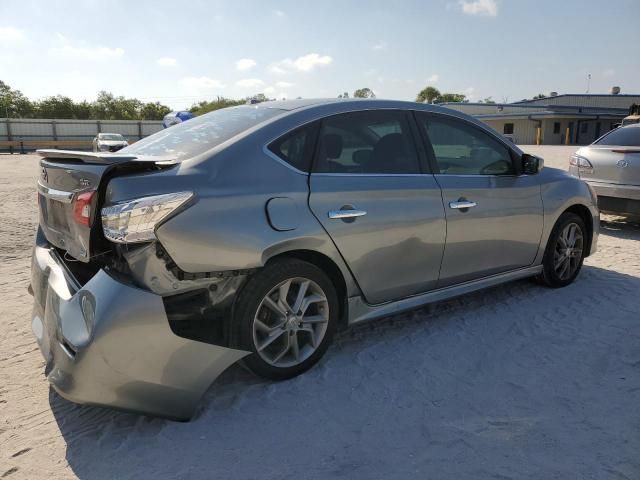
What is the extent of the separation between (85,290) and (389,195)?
1.89 metres

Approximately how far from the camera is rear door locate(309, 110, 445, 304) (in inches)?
123

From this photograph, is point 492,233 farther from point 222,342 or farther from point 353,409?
point 222,342

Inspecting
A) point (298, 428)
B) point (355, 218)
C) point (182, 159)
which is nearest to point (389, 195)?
point (355, 218)

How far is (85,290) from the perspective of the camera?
8.15 ft

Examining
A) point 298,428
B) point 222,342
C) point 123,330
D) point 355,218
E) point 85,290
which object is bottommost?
point 298,428

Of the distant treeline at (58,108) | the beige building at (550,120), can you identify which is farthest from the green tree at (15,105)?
the beige building at (550,120)

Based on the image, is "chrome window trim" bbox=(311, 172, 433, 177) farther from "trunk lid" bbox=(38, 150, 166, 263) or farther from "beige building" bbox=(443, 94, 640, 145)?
"beige building" bbox=(443, 94, 640, 145)

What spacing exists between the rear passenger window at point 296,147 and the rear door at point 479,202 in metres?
1.00

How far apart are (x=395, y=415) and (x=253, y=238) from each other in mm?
1220

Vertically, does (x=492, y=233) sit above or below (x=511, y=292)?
above

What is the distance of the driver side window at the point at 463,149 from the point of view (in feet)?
12.3

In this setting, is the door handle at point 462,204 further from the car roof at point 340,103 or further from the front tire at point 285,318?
the front tire at point 285,318

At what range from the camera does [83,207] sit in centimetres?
254

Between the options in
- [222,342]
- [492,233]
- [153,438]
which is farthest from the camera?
[492,233]
